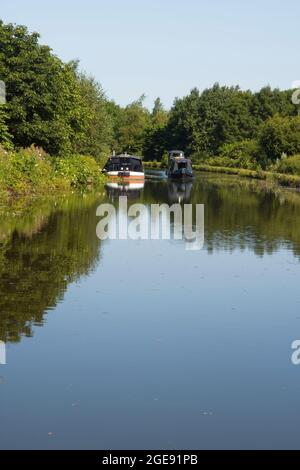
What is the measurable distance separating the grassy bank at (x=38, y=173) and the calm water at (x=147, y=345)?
12337 mm

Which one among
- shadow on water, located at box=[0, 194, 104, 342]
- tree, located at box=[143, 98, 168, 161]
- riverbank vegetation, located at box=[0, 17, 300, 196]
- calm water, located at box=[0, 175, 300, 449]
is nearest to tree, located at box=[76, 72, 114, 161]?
riverbank vegetation, located at box=[0, 17, 300, 196]

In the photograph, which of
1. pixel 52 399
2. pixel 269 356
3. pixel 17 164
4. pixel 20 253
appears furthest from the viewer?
pixel 17 164

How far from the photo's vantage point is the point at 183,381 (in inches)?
340

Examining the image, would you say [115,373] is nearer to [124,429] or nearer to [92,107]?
[124,429]

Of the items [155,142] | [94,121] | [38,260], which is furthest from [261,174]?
[155,142]

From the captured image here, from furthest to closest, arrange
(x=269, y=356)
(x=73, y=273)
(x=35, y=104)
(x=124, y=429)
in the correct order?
(x=35, y=104) < (x=73, y=273) < (x=269, y=356) < (x=124, y=429)

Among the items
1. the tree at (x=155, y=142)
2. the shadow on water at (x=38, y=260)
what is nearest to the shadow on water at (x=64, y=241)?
the shadow on water at (x=38, y=260)

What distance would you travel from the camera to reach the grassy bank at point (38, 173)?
3184 cm

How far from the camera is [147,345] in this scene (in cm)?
1011

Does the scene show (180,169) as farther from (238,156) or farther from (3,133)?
(3,133)

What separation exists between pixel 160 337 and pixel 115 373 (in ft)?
5.78

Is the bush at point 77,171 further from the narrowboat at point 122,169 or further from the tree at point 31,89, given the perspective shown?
the narrowboat at point 122,169

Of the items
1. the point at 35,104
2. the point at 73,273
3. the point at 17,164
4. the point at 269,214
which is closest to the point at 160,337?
the point at 73,273

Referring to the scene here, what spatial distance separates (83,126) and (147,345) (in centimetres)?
4047
